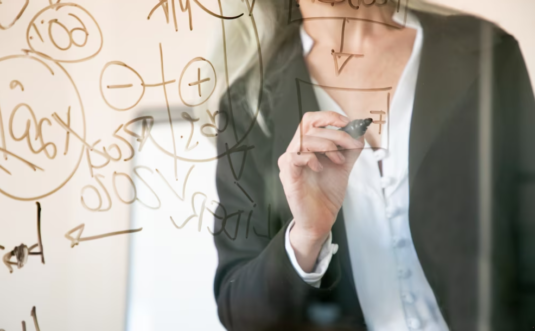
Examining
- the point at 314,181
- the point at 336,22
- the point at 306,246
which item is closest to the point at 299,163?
the point at 314,181

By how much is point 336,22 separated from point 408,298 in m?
0.49

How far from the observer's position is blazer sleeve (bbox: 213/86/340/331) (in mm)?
660

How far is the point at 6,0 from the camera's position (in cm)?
67

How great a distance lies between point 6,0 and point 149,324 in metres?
0.60

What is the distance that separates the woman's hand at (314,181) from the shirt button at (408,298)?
17 centimetres

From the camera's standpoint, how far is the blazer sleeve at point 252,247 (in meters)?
0.66

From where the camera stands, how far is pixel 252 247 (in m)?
0.67

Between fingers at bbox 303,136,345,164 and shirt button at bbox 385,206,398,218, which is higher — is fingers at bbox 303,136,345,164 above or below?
above

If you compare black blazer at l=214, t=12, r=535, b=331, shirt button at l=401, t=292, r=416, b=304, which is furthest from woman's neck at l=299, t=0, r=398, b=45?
shirt button at l=401, t=292, r=416, b=304

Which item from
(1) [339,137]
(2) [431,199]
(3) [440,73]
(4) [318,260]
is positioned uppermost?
(3) [440,73]

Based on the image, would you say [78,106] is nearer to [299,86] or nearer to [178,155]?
[178,155]

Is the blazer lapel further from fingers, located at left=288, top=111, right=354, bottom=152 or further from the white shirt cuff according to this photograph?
the white shirt cuff

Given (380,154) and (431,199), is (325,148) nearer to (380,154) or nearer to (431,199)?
(380,154)

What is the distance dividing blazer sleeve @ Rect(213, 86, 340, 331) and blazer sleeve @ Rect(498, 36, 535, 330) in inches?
13.0
